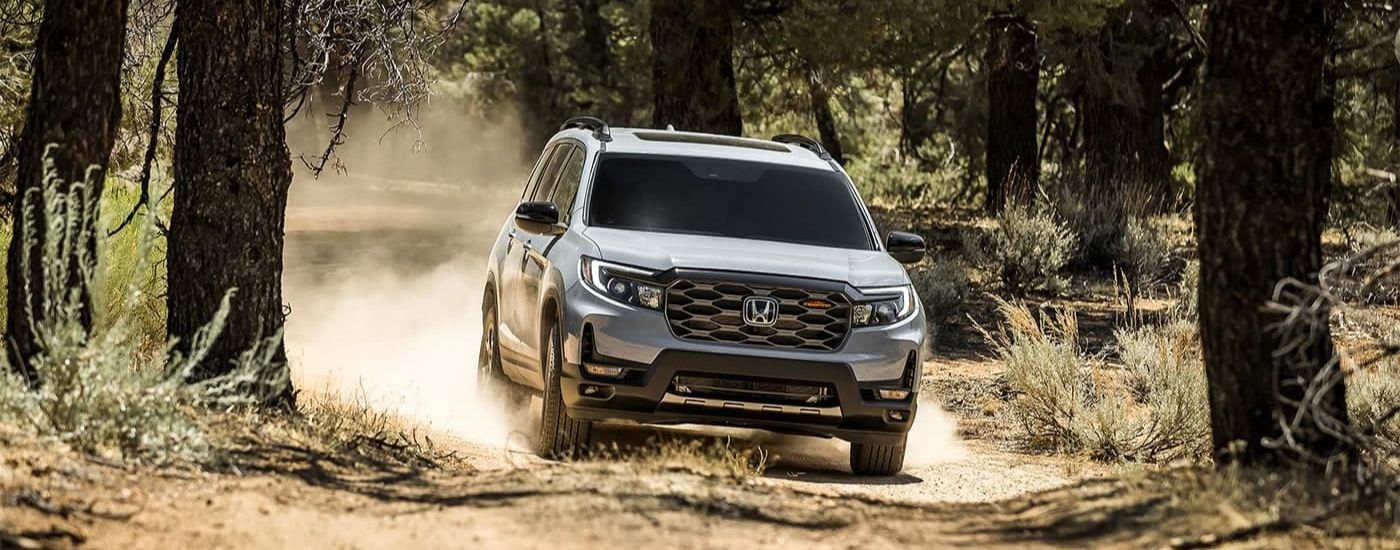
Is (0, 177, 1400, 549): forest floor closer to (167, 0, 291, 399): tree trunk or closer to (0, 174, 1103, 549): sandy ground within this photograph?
(0, 174, 1103, 549): sandy ground

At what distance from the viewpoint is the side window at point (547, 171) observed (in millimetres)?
12109

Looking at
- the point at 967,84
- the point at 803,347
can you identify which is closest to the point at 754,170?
the point at 803,347

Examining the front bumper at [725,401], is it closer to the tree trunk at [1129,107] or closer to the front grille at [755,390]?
the front grille at [755,390]

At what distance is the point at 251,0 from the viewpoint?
951cm

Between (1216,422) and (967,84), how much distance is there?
29.0 metres

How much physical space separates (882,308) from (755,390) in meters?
0.79

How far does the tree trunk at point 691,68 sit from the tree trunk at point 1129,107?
6.32 metres

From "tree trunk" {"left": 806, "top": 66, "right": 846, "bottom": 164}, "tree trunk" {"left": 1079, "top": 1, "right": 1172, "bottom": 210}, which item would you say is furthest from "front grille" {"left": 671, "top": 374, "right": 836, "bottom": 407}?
"tree trunk" {"left": 1079, "top": 1, "right": 1172, "bottom": 210}

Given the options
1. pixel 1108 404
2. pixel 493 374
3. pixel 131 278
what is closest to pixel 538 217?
pixel 493 374

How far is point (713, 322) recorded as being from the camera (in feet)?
30.8

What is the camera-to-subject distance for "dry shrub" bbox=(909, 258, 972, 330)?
18.6 m

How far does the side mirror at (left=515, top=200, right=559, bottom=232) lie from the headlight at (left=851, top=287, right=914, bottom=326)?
1754 millimetres

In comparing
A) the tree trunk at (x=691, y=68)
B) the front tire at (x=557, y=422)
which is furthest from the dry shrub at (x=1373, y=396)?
the tree trunk at (x=691, y=68)

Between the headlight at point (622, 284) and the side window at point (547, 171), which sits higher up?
the side window at point (547, 171)
